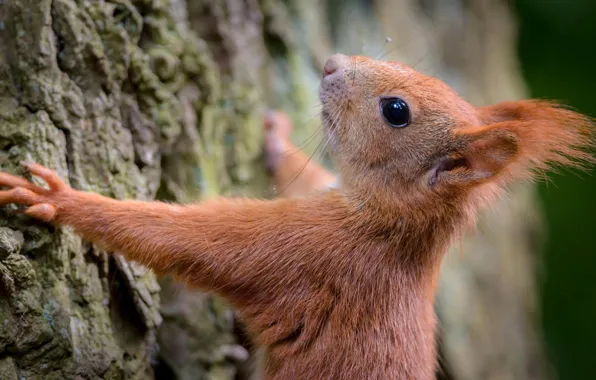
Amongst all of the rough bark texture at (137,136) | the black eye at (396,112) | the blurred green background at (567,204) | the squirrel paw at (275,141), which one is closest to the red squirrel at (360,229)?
the black eye at (396,112)

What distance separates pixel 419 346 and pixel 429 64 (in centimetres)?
278

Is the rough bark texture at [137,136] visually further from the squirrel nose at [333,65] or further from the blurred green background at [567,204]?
the blurred green background at [567,204]

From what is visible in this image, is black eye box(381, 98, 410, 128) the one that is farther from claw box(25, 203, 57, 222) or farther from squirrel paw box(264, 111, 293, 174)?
claw box(25, 203, 57, 222)

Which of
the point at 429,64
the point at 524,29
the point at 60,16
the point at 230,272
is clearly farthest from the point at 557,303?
the point at 60,16

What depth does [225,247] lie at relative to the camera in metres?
1.85

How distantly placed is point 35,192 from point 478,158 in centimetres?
124

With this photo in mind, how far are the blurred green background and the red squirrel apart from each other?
4017 millimetres

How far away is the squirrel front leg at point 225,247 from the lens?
1799mm

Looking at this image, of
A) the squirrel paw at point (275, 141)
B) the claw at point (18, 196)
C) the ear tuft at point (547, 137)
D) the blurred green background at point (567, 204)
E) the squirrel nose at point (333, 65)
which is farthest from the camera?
the blurred green background at point (567, 204)

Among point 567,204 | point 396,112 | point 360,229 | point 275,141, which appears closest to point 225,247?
point 360,229

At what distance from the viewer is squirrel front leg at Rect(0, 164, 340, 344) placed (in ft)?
5.90

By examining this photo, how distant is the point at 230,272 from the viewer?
1.85 m

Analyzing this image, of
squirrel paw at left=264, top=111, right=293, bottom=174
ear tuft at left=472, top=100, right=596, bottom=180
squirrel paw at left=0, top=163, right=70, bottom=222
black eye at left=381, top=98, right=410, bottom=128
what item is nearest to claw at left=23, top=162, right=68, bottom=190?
squirrel paw at left=0, top=163, right=70, bottom=222

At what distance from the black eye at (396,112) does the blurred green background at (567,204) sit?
159 inches
